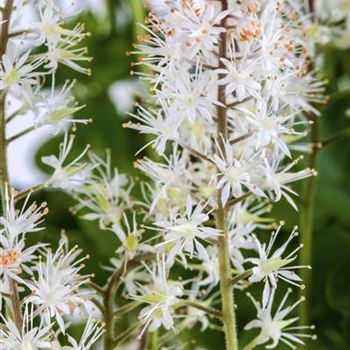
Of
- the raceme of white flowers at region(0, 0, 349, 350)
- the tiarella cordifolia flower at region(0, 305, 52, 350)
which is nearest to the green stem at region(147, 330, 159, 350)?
the raceme of white flowers at region(0, 0, 349, 350)

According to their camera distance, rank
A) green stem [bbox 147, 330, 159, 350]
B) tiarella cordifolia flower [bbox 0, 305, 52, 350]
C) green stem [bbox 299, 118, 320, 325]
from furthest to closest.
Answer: green stem [bbox 299, 118, 320, 325] → green stem [bbox 147, 330, 159, 350] → tiarella cordifolia flower [bbox 0, 305, 52, 350]

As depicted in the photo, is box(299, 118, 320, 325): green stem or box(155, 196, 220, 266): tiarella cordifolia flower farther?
box(299, 118, 320, 325): green stem

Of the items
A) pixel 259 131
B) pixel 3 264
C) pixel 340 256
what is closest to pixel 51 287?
pixel 3 264

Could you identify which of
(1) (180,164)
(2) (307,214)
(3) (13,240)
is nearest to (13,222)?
(3) (13,240)

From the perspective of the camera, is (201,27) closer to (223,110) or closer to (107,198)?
(223,110)

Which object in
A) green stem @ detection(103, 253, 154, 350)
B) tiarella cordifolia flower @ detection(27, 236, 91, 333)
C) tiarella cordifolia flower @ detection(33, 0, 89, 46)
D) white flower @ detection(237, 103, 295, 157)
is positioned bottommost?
green stem @ detection(103, 253, 154, 350)

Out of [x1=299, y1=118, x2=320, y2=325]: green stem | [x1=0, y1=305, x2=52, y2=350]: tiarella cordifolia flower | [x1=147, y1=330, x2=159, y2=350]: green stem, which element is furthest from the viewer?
[x1=299, y1=118, x2=320, y2=325]: green stem

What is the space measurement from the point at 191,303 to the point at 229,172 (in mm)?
75

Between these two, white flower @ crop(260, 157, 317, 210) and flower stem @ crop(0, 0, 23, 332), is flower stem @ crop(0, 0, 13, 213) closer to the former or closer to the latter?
flower stem @ crop(0, 0, 23, 332)

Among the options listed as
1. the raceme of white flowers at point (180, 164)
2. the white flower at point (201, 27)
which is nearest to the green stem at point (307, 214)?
the raceme of white flowers at point (180, 164)

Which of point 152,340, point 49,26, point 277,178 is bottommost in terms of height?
point 152,340

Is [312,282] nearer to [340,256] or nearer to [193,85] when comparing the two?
[340,256]

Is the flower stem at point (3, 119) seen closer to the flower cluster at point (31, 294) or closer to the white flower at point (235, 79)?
the flower cluster at point (31, 294)

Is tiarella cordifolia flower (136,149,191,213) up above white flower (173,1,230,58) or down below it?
below
